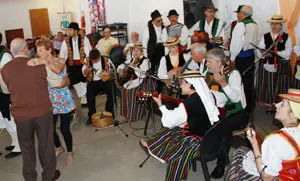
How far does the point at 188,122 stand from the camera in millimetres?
2852

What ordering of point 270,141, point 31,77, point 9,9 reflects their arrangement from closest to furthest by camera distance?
point 270,141 → point 31,77 → point 9,9

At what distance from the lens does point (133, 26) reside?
8789 millimetres

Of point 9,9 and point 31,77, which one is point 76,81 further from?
point 9,9

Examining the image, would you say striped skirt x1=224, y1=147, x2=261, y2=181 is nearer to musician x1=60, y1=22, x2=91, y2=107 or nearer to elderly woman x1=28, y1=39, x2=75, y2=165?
elderly woman x1=28, y1=39, x2=75, y2=165

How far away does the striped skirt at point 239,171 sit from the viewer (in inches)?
93.7

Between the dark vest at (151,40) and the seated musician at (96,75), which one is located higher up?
the dark vest at (151,40)

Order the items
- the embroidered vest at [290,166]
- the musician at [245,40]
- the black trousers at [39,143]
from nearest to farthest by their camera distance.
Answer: the embroidered vest at [290,166] < the black trousers at [39,143] < the musician at [245,40]

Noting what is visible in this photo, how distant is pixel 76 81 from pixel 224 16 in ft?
9.64

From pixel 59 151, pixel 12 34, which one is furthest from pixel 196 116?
pixel 12 34

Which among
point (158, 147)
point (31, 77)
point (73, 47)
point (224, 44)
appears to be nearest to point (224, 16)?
point (224, 44)

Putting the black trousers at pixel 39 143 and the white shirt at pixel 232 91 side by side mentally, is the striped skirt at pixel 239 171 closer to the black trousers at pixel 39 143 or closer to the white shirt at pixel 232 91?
the white shirt at pixel 232 91

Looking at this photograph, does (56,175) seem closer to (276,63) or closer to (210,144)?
(210,144)

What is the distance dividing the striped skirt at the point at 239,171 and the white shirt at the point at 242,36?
2.71m

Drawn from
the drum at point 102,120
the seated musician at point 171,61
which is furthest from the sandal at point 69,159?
the seated musician at point 171,61
